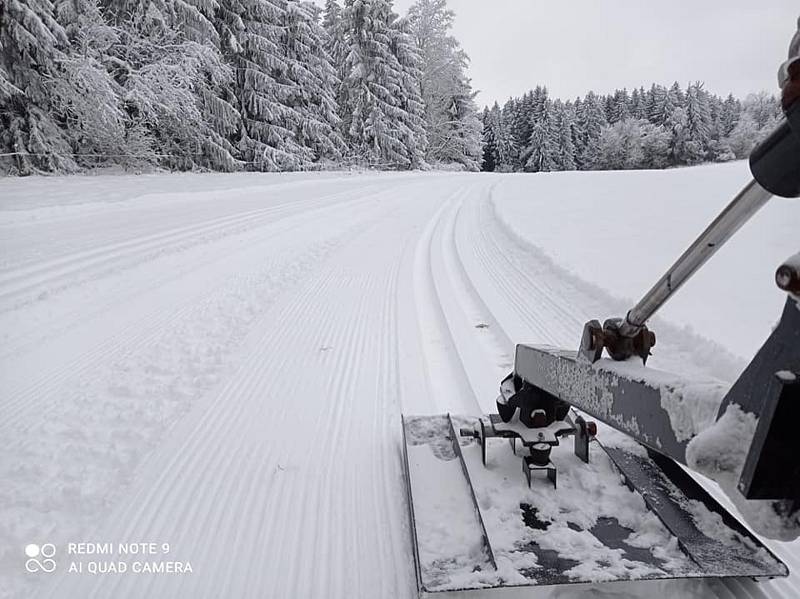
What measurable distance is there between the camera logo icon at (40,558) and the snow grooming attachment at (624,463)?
128 cm

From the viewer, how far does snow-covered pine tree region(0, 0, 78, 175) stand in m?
13.1

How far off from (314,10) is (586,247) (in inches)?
1110

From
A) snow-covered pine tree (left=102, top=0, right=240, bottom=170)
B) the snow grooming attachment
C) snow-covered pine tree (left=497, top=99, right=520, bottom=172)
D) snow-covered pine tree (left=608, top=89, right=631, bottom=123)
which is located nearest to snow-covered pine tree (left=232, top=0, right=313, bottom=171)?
→ snow-covered pine tree (left=102, top=0, right=240, bottom=170)

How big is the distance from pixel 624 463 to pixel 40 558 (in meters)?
2.17

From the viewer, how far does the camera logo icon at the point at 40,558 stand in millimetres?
1705

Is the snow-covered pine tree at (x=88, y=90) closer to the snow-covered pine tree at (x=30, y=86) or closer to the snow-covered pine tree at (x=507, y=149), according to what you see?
the snow-covered pine tree at (x=30, y=86)

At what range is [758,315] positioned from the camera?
3.56m

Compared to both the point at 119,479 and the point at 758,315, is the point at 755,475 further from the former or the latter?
the point at 758,315

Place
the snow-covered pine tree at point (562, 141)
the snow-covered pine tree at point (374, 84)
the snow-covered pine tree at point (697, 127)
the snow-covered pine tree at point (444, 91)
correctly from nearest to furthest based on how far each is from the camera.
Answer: the snow-covered pine tree at point (374, 84) < the snow-covered pine tree at point (444, 91) < the snow-covered pine tree at point (697, 127) < the snow-covered pine tree at point (562, 141)

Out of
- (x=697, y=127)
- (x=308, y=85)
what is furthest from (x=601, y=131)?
(x=308, y=85)

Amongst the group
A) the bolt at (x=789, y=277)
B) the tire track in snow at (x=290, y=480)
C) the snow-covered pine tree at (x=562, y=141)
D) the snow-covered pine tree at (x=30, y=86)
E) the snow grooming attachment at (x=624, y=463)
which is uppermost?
the snow-covered pine tree at (x=562, y=141)

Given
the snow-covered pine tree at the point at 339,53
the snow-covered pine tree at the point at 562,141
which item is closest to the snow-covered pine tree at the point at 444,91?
the snow-covered pine tree at the point at 339,53

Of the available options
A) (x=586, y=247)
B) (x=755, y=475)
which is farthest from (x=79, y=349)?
(x=586, y=247)

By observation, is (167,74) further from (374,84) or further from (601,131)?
(601,131)
